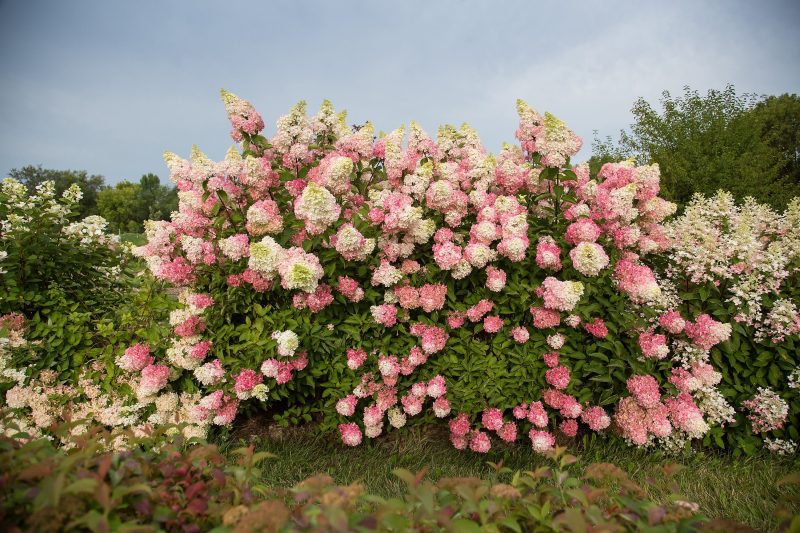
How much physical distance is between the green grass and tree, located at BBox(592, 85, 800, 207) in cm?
944

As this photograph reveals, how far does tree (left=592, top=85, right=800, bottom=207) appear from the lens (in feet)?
44.4

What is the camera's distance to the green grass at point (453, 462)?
11.4 ft

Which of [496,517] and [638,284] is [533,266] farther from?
[496,517]

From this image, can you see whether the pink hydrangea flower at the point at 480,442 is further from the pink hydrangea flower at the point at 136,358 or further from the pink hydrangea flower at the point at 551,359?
the pink hydrangea flower at the point at 136,358

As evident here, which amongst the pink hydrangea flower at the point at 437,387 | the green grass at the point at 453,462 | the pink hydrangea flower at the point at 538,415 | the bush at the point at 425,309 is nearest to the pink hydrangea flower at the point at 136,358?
the bush at the point at 425,309

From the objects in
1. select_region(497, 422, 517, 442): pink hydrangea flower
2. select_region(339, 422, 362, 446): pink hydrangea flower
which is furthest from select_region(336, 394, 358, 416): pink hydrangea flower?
select_region(497, 422, 517, 442): pink hydrangea flower

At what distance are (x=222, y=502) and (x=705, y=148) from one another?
16.5 m

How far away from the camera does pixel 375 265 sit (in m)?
4.04

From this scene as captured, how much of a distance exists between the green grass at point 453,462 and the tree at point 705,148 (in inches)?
372

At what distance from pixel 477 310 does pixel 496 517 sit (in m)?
2.33

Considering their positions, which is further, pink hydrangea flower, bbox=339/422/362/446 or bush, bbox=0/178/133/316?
bush, bbox=0/178/133/316

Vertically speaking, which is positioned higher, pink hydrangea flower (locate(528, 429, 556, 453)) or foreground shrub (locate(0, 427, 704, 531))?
foreground shrub (locate(0, 427, 704, 531))

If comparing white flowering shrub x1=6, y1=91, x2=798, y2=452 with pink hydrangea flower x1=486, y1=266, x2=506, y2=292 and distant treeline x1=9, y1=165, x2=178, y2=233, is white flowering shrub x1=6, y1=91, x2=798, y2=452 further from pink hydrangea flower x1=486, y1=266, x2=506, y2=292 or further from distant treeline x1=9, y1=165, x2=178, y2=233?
distant treeline x1=9, y1=165, x2=178, y2=233

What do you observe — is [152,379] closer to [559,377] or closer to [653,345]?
[559,377]
